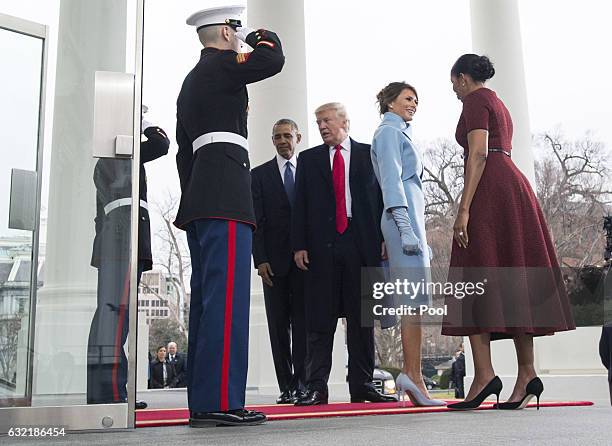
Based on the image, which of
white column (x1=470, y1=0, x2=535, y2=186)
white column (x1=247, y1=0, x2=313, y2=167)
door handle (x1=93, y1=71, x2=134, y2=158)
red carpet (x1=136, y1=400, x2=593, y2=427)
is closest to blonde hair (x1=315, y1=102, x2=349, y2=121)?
red carpet (x1=136, y1=400, x2=593, y2=427)

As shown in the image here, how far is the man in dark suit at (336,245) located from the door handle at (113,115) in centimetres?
274

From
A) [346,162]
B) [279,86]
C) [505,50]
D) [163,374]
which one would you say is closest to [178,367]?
[163,374]

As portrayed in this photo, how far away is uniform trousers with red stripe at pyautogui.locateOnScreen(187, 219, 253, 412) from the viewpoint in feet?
15.2

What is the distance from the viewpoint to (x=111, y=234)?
181 inches

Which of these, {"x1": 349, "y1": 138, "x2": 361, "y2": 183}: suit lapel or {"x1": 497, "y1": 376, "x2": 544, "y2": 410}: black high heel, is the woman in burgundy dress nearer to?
{"x1": 497, "y1": 376, "x2": 544, "y2": 410}: black high heel

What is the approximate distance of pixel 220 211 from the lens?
473 cm

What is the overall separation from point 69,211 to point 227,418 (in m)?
1.39

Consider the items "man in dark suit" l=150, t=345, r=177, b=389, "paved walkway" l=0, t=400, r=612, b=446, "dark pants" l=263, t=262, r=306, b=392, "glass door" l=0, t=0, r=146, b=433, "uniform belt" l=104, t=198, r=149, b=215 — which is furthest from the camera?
"man in dark suit" l=150, t=345, r=177, b=389

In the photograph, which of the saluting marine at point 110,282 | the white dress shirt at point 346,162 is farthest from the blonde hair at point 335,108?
the saluting marine at point 110,282

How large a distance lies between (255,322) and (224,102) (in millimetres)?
6942

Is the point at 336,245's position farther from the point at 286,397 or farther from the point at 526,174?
the point at 526,174

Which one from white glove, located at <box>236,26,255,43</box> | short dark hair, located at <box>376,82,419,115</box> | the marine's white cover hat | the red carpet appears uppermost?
short dark hair, located at <box>376,82,419,115</box>

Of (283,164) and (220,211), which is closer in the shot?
(220,211)

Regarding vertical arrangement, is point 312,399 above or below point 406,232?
below
